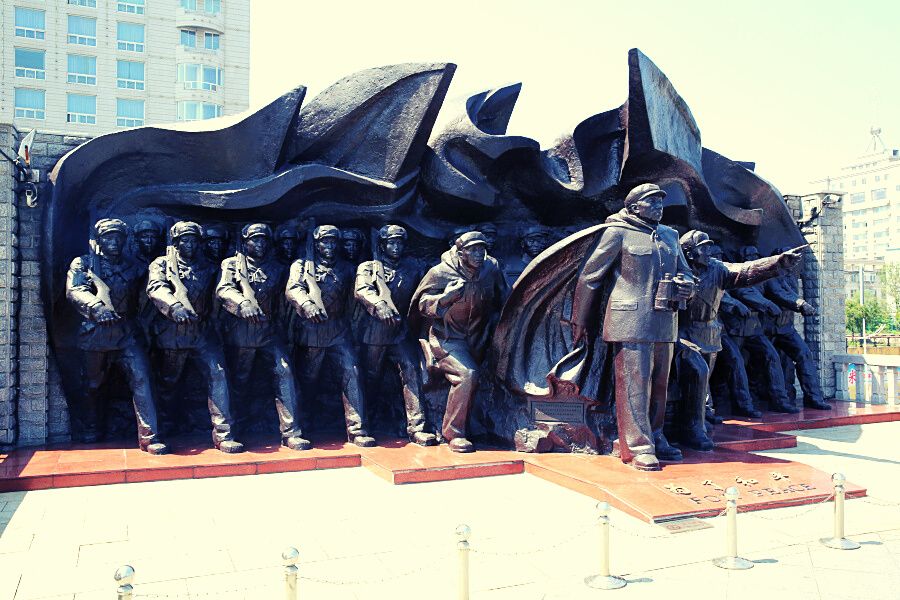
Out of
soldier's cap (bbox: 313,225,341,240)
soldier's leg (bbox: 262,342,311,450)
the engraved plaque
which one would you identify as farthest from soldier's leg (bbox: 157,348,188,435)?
the engraved plaque

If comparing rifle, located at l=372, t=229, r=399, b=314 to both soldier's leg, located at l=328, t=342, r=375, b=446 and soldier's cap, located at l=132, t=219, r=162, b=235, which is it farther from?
soldier's cap, located at l=132, t=219, r=162, b=235

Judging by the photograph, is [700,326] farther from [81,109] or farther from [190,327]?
[81,109]

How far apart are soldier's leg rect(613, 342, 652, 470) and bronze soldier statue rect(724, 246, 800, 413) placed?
13.5ft

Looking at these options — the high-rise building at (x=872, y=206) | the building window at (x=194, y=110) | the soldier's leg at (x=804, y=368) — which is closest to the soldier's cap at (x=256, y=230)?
the soldier's leg at (x=804, y=368)

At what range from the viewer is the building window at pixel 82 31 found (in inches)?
1304

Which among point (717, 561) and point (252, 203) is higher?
point (252, 203)

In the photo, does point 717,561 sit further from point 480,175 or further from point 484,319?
point 480,175

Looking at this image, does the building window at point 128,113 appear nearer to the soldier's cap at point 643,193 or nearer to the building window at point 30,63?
the building window at point 30,63

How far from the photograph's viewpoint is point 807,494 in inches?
250

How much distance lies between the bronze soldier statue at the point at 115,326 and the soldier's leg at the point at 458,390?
2782 mm

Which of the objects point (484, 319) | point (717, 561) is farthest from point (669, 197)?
point (717, 561)

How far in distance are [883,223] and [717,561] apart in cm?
7070

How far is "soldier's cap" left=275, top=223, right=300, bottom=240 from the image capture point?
28.4 feet

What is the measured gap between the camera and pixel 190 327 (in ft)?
27.0
